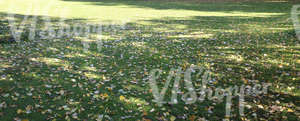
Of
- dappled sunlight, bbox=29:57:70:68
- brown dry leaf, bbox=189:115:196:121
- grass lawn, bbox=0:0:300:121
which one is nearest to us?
brown dry leaf, bbox=189:115:196:121

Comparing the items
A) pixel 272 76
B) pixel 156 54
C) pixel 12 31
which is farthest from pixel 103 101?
pixel 12 31

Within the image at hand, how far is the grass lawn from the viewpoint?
19.1 feet

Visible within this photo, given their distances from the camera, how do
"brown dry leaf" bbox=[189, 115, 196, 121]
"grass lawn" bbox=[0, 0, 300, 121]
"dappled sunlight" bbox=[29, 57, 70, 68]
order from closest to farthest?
"brown dry leaf" bbox=[189, 115, 196, 121], "grass lawn" bbox=[0, 0, 300, 121], "dappled sunlight" bbox=[29, 57, 70, 68]

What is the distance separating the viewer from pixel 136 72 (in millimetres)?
8477

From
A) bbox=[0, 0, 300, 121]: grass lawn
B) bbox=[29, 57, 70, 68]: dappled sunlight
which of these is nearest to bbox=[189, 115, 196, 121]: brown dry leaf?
bbox=[0, 0, 300, 121]: grass lawn

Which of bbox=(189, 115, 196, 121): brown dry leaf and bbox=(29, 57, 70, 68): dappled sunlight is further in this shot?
bbox=(29, 57, 70, 68): dappled sunlight

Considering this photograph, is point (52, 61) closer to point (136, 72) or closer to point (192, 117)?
point (136, 72)

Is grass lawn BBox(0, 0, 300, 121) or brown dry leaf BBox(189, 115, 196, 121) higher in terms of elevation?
grass lawn BBox(0, 0, 300, 121)

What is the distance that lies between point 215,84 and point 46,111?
4.84m

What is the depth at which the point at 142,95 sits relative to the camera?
6.76 m

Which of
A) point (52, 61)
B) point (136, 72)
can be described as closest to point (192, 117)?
point (136, 72)

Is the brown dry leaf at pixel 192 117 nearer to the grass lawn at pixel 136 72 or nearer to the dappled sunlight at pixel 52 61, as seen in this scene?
the grass lawn at pixel 136 72

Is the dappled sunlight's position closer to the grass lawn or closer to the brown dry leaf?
the grass lawn

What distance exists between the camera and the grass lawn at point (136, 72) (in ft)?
19.1
